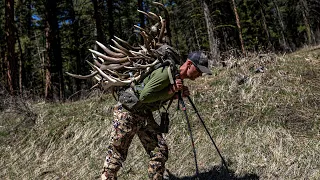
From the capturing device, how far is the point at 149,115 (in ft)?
14.7

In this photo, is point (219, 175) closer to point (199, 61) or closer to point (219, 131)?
point (219, 131)

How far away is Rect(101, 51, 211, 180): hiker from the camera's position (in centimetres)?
384

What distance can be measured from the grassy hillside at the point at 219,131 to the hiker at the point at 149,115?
3.67ft

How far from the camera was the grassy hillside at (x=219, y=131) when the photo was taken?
16.3 ft

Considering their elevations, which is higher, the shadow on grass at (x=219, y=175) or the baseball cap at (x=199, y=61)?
the baseball cap at (x=199, y=61)

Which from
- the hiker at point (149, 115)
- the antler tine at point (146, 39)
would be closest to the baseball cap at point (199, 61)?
the hiker at point (149, 115)

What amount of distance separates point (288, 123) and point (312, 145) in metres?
0.74

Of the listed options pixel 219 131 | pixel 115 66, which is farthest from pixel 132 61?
pixel 219 131

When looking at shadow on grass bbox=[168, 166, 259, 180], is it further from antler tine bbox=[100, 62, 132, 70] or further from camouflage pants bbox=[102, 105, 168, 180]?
antler tine bbox=[100, 62, 132, 70]

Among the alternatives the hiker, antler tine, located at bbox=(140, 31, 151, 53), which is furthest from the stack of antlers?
the hiker

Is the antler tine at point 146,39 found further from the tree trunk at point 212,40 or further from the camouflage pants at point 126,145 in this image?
the tree trunk at point 212,40

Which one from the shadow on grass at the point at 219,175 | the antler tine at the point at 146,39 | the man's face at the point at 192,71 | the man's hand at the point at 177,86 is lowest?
the shadow on grass at the point at 219,175

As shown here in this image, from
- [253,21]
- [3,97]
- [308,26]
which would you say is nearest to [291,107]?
→ [3,97]

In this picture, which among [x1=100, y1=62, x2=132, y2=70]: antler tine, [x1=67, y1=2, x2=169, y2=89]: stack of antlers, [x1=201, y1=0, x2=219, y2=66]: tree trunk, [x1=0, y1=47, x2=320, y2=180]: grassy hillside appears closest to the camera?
[x1=67, y1=2, x2=169, y2=89]: stack of antlers
